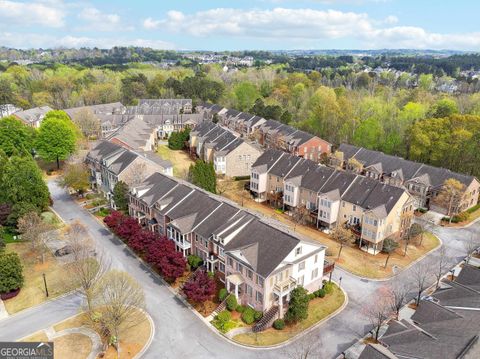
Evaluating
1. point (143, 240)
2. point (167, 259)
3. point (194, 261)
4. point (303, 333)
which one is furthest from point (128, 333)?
point (303, 333)

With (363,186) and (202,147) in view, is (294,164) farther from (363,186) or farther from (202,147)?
(202,147)

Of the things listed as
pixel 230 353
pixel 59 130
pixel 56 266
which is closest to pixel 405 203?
pixel 230 353

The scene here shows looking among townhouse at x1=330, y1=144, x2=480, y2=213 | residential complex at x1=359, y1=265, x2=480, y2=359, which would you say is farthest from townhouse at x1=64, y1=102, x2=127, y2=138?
residential complex at x1=359, y1=265, x2=480, y2=359

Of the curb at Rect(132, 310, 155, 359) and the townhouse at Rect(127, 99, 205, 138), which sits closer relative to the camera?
the curb at Rect(132, 310, 155, 359)

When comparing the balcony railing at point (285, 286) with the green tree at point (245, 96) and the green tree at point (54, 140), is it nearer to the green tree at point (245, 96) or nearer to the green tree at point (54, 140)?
the green tree at point (54, 140)

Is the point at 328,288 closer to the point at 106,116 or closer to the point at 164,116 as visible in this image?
the point at 164,116

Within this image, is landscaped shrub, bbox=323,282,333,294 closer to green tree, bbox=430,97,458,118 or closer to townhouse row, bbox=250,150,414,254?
townhouse row, bbox=250,150,414,254
